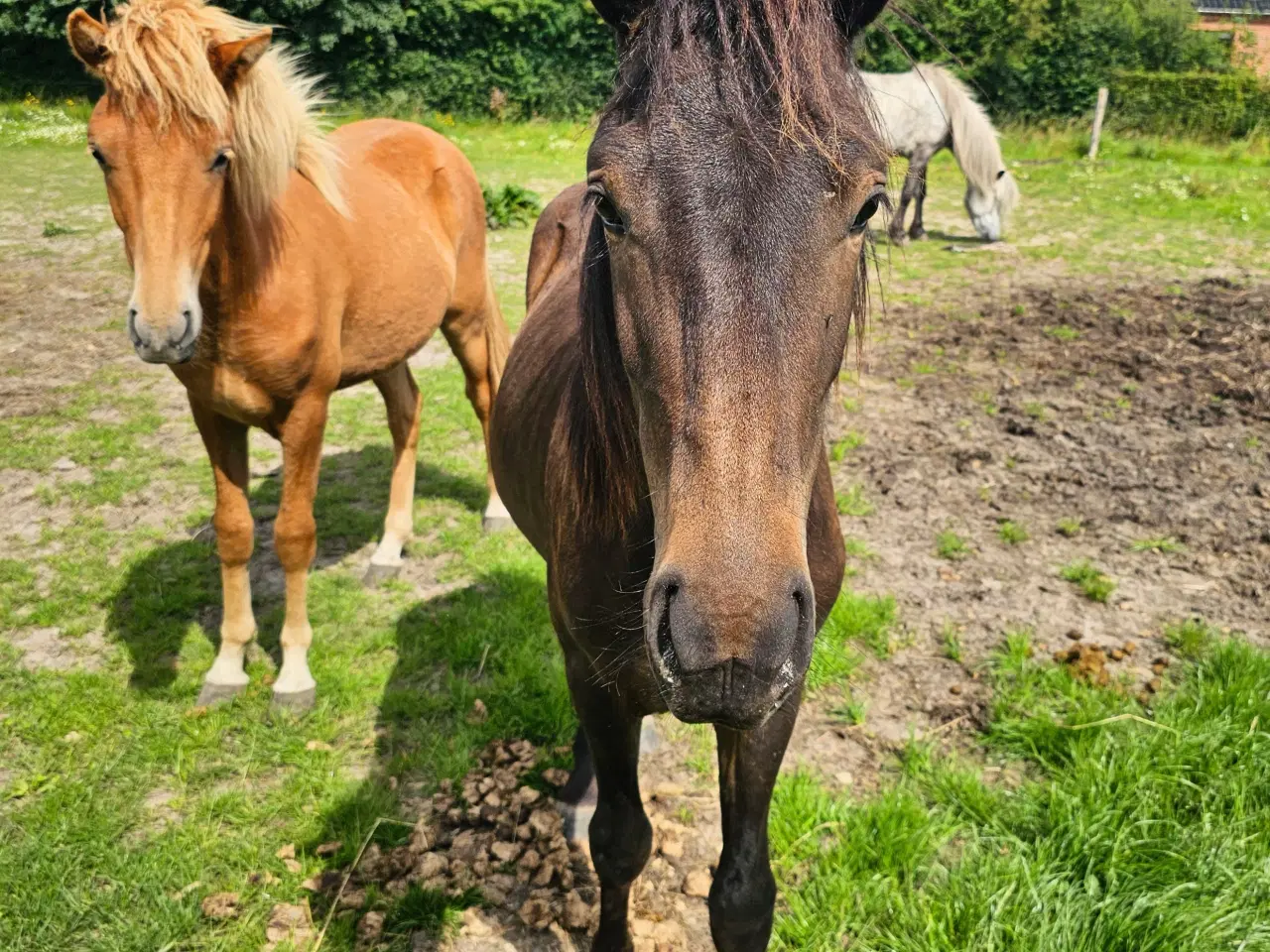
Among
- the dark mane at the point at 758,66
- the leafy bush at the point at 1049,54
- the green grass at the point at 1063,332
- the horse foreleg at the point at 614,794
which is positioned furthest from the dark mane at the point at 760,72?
the leafy bush at the point at 1049,54

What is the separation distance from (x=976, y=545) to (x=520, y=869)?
2993 mm

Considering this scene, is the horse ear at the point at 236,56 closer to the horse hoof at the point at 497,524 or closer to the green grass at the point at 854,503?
the horse hoof at the point at 497,524

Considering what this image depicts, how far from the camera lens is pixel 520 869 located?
263 cm

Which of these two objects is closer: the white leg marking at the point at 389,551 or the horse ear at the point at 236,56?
the horse ear at the point at 236,56

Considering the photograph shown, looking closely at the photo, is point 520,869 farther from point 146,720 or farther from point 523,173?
point 523,173

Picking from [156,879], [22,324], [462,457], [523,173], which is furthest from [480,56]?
[156,879]

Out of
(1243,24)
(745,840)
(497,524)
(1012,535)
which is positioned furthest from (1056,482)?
(1243,24)

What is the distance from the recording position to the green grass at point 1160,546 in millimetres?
4203

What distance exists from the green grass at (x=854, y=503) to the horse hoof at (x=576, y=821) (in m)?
2.53

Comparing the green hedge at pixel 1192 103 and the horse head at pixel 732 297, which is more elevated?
the green hedge at pixel 1192 103

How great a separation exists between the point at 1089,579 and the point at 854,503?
1.34m

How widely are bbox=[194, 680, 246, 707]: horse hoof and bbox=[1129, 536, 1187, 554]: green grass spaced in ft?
14.8

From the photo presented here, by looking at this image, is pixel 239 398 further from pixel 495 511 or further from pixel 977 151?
pixel 977 151

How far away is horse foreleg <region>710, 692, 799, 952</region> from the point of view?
196 cm
